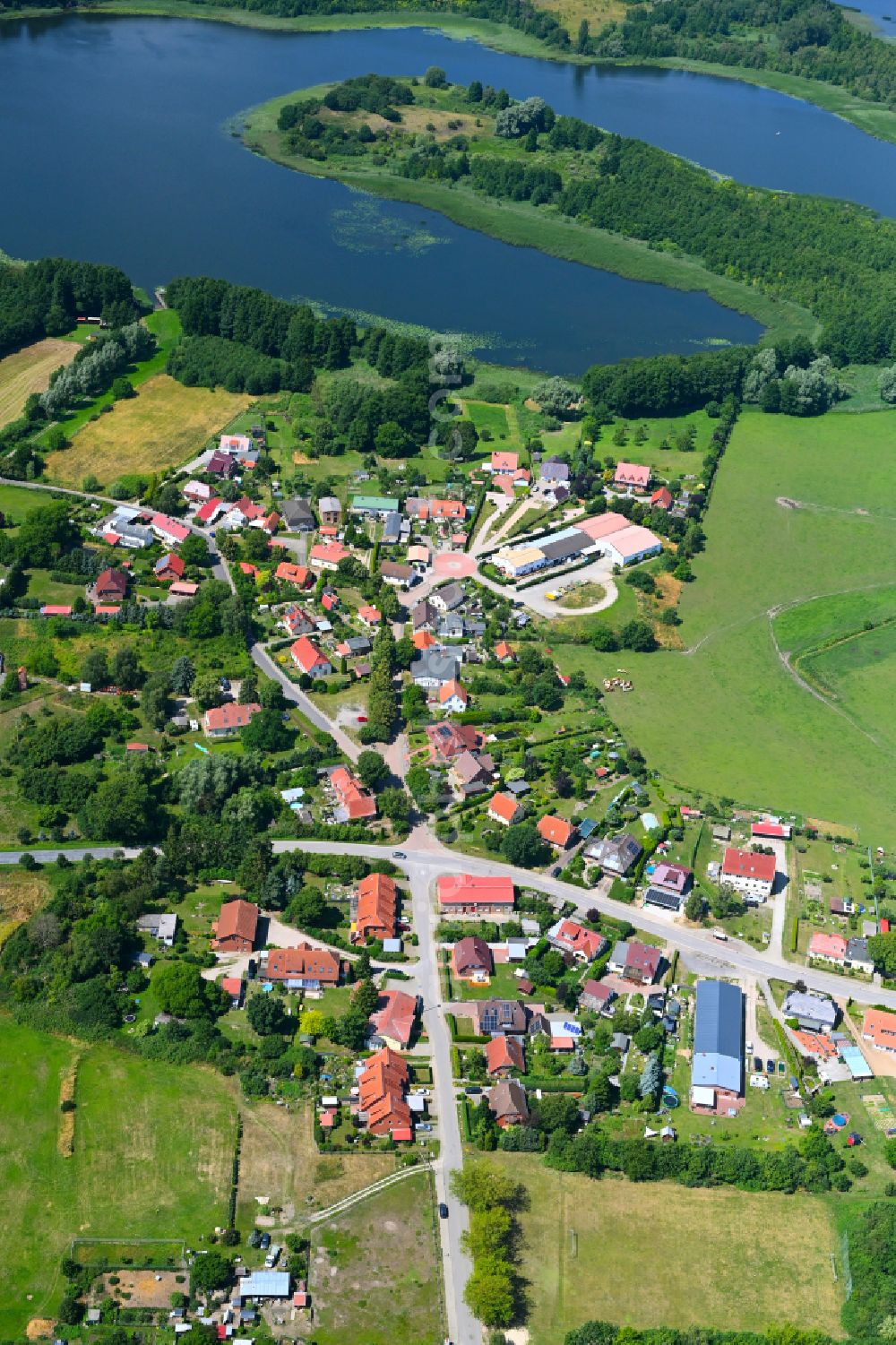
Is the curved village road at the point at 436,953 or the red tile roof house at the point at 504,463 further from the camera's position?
the red tile roof house at the point at 504,463

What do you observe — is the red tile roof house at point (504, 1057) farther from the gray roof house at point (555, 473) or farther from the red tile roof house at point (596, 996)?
the gray roof house at point (555, 473)

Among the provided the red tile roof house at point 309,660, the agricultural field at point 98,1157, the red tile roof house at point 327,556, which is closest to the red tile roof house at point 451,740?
the red tile roof house at point 309,660

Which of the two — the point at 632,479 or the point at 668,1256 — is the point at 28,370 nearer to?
the point at 632,479

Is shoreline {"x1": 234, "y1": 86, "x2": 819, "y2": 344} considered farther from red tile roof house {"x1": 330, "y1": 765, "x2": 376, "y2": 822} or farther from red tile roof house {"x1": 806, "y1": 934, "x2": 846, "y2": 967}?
red tile roof house {"x1": 806, "y1": 934, "x2": 846, "y2": 967}

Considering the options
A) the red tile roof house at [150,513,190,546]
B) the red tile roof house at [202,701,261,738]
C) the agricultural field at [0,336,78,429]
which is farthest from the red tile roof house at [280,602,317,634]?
the agricultural field at [0,336,78,429]

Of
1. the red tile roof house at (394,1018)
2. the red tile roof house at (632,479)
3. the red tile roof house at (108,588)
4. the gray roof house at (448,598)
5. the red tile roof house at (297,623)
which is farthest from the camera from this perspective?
the red tile roof house at (632,479)

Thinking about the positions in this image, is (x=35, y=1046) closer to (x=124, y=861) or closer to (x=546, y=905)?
(x=124, y=861)

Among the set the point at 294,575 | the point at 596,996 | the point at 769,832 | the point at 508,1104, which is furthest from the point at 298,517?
the point at 508,1104
